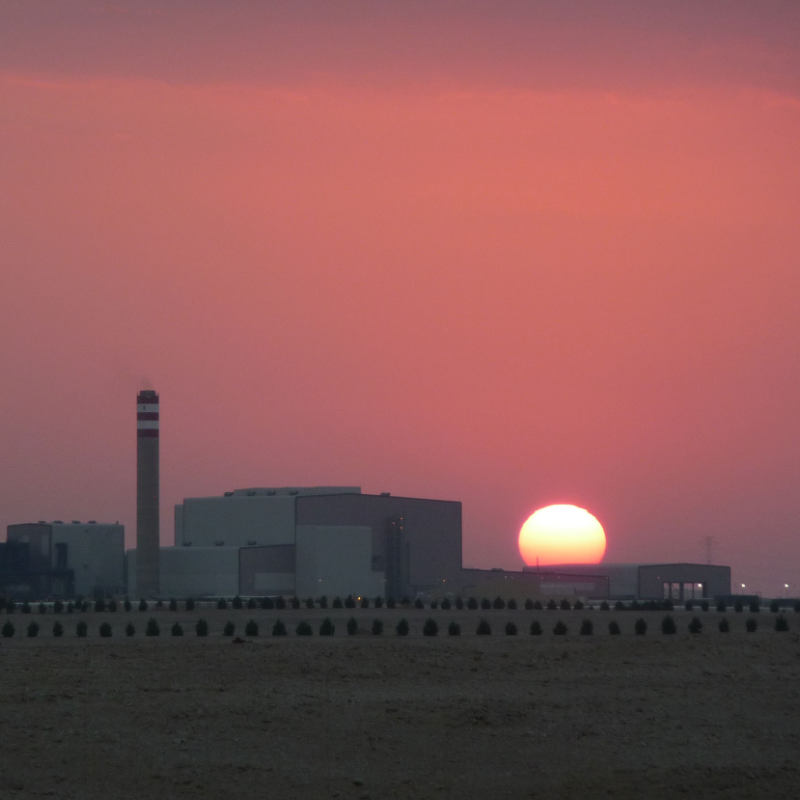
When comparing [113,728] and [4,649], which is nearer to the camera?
[113,728]

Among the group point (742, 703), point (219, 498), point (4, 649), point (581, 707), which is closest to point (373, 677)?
point (581, 707)

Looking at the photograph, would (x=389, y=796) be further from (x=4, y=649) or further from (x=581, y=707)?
(x=4, y=649)

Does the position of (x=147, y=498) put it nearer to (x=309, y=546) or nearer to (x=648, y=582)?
(x=309, y=546)

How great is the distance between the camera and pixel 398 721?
3192 cm

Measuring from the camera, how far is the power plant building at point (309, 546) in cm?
10744

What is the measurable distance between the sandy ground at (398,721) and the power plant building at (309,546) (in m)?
Answer: 60.5

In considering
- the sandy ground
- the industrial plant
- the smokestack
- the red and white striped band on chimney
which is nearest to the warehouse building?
the industrial plant

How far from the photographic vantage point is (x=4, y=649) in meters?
47.2

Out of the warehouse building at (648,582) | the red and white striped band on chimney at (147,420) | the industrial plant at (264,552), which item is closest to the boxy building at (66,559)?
the industrial plant at (264,552)

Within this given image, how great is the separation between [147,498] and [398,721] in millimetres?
80055

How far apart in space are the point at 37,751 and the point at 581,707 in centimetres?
1350

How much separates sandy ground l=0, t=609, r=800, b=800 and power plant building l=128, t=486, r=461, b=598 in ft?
198

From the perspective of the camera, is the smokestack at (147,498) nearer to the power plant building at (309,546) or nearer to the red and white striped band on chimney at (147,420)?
the red and white striped band on chimney at (147,420)

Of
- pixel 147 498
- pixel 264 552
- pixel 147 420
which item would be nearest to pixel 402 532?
pixel 264 552
